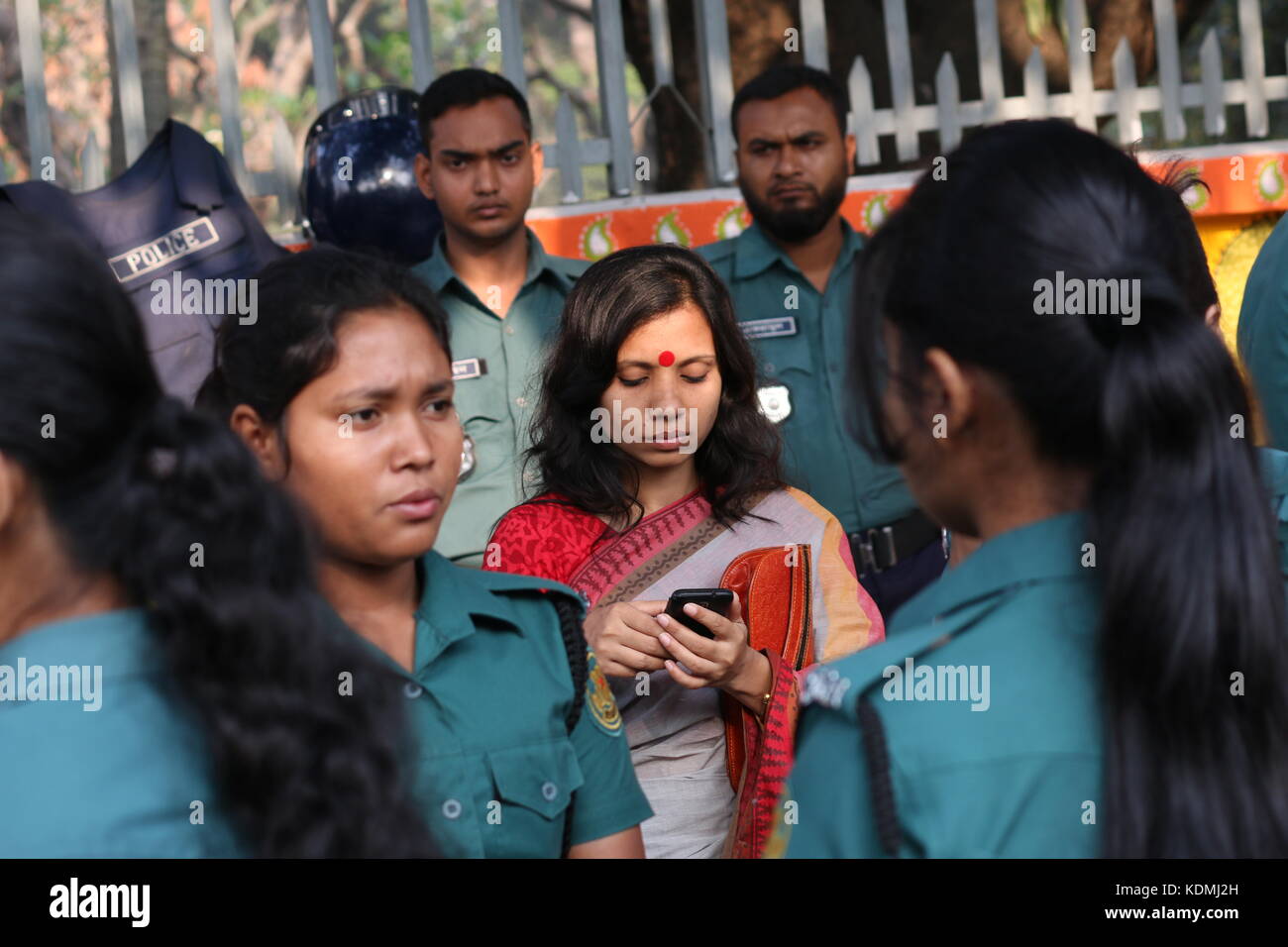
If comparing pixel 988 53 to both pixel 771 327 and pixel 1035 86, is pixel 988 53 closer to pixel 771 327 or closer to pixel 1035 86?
pixel 1035 86

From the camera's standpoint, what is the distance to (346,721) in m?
1.22

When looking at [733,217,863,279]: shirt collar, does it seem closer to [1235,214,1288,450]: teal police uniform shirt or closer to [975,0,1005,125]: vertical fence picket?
[1235,214,1288,450]: teal police uniform shirt

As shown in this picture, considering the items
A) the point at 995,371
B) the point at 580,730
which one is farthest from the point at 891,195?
the point at 995,371

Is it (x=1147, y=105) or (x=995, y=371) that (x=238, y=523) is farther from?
(x=1147, y=105)

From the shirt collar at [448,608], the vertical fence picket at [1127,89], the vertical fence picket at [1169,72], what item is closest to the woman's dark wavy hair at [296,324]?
the shirt collar at [448,608]

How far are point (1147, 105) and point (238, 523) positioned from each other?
472 centimetres

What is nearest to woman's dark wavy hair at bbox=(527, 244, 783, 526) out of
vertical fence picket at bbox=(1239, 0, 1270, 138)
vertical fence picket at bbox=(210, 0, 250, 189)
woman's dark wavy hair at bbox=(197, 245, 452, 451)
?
woman's dark wavy hair at bbox=(197, 245, 452, 451)

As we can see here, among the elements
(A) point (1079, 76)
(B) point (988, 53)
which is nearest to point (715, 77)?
(B) point (988, 53)

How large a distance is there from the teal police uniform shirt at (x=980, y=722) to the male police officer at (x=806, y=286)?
2.29 meters

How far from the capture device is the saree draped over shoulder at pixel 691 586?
2.18 meters

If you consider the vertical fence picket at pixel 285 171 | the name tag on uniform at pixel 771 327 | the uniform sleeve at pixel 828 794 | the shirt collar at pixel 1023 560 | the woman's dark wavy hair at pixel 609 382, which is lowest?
the uniform sleeve at pixel 828 794

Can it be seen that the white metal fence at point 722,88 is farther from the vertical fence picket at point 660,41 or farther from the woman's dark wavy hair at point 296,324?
the woman's dark wavy hair at point 296,324

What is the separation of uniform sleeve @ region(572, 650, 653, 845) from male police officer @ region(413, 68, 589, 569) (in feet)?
6.13

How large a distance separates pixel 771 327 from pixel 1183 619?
2751mm
